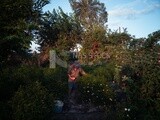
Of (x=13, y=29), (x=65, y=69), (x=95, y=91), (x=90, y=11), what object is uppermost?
(x=90, y=11)

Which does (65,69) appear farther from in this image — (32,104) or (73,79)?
(32,104)

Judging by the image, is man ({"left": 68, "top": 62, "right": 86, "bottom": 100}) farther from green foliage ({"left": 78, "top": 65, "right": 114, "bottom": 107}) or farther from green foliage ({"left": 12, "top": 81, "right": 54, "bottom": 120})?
green foliage ({"left": 12, "top": 81, "right": 54, "bottom": 120})

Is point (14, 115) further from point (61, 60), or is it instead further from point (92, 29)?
point (92, 29)

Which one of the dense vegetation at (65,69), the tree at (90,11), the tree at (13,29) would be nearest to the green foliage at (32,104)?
Result: the dense vegetation at (65,69)

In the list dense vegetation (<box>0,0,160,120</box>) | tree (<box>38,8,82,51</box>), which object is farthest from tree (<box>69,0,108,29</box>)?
tree (<box>38,8,82,51</box>)

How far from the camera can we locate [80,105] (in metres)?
10.8

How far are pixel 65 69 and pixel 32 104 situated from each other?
10986mm

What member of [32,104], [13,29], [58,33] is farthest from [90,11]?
[32,104]

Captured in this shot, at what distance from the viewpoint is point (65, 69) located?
18.1 meters

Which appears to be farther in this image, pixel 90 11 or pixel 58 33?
pixel 90 11

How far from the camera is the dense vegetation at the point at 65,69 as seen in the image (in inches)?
296

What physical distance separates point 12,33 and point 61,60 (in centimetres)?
426

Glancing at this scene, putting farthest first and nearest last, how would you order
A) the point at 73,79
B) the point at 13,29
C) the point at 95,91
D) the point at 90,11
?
1. the point at 90,11
2. the point at 13,29
3. the point at 73,79
4. the point at 95,91

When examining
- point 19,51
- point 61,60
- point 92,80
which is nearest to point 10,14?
point 19,51
